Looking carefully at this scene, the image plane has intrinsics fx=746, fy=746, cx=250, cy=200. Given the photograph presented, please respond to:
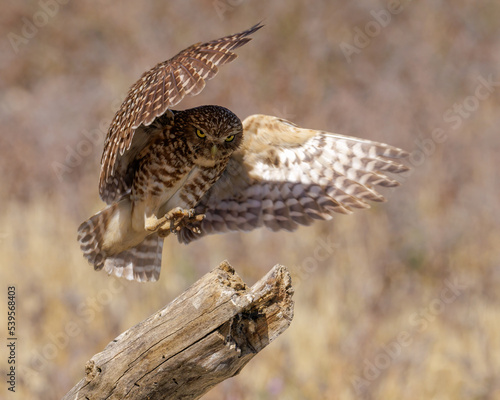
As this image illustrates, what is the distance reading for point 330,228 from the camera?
27.6 feet

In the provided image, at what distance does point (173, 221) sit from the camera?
466 cm

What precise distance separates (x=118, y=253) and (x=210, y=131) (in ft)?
4.16

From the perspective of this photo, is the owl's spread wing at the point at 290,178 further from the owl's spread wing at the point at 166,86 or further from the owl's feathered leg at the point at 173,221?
the owl's spread wing at the point at 166,86

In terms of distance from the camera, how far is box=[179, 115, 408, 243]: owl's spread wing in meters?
4.94

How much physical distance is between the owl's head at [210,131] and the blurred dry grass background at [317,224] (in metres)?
1.66

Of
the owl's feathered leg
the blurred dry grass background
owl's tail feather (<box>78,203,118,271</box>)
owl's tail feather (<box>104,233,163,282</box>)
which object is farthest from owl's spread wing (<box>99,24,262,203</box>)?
the blurred dry grass background

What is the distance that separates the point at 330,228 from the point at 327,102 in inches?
86.5

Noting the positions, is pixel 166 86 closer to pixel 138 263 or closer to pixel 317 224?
pixel 138 263

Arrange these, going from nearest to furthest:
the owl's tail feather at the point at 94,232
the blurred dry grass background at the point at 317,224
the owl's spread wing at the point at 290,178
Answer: the owl's spread wing at the point at 290,178 → the owl's tail feather at the point at 94,232 → the blurred dry grass background at the point at 317,224

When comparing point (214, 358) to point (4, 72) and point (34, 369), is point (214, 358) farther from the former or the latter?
point (4, 72)

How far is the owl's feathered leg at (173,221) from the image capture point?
4605 mm

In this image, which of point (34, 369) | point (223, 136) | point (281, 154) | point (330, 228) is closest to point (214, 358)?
point (223, 136)

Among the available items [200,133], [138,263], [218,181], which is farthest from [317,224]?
[200,133]

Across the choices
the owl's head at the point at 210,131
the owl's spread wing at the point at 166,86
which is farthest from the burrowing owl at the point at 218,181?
the owl's spread wing at the point at 166,86
